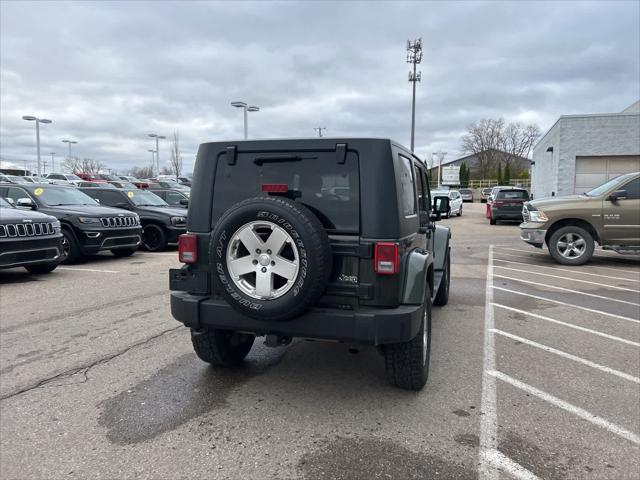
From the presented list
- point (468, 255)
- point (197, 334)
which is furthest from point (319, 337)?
point (468, 255)

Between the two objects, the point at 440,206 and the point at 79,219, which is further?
the point at 79,219

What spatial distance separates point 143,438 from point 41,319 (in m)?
3.43

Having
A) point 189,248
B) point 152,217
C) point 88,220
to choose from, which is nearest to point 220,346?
point 189,248

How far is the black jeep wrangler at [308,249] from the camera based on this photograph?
3.16 metres

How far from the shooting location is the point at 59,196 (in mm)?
10562

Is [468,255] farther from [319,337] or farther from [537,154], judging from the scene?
[537,154]

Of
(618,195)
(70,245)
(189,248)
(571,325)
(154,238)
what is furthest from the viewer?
(154,238)

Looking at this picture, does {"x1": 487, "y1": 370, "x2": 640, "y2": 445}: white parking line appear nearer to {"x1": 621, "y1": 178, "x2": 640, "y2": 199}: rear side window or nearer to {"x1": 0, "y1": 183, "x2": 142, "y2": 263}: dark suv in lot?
{"x1": 621, "y1": 178, "x2": 640, "y2": 199}: rear side window

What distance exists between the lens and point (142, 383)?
386 cm

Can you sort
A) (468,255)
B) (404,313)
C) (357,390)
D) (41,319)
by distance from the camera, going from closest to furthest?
(404,313) < (357,390) < (41,319) < (468,255)

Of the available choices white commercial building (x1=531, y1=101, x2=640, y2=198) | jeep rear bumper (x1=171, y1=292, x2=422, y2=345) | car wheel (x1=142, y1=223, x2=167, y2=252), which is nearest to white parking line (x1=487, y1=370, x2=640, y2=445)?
jeep rear bumper (x1=171, y1=292, x2=422, y2=345)

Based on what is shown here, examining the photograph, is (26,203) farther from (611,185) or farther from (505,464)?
(611,185)

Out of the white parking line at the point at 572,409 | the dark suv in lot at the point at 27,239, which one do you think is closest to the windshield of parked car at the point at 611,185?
the white parking line at the point at 572,409

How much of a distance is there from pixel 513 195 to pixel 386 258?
20.0 meters
